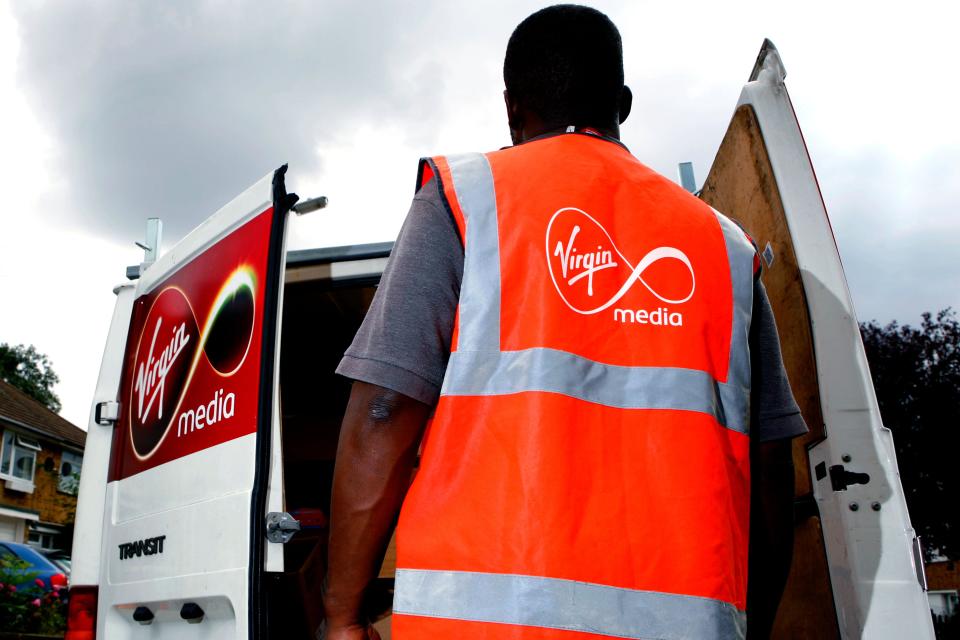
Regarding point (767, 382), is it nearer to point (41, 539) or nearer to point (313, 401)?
point (313, 401)

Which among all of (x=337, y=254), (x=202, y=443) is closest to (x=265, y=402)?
(x=202, y=443)

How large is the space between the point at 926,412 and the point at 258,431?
68.1 feet

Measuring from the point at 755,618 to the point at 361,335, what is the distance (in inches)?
36.4

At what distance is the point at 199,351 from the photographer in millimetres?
2242

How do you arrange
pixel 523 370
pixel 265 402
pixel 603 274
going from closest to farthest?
pixel 523 370, pixel 603 274, pixel 265 402

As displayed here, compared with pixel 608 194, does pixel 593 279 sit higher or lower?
lower

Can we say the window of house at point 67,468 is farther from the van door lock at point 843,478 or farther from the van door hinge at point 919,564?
the van door hinge at point 919,564

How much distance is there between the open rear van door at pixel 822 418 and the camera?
1.52 meters

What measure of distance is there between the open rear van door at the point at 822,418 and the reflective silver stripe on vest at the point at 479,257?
→ 858 mm

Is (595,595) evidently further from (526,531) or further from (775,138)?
(775,138)

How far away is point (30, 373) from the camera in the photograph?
145ft

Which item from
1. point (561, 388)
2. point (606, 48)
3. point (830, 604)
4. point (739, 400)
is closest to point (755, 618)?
point (830, 604)

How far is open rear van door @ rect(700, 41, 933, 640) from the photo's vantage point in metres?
1.52

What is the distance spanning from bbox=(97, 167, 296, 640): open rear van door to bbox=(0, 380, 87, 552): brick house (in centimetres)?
2333
